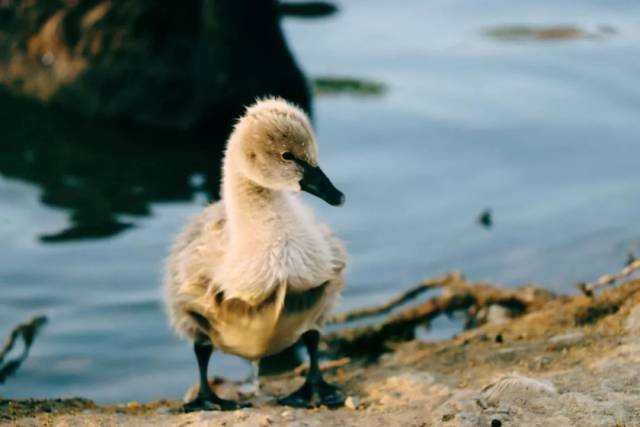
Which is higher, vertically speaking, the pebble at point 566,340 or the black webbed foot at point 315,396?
the pebble at point 566,340

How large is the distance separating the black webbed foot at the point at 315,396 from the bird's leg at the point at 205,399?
198 mm

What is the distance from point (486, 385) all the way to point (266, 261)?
93 centimetres

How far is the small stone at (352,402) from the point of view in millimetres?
5102

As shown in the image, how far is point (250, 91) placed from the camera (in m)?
9.35

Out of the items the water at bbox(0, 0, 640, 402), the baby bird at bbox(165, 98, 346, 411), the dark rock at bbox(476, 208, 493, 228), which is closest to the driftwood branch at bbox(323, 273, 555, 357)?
the water at bbox(0, 0, 640, 402)

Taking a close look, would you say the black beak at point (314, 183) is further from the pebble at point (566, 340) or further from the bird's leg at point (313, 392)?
the pebble at point (566, 340)

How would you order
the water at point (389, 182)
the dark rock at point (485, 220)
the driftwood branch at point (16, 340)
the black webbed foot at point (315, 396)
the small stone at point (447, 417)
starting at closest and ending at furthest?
the small stone at point (447, 417)
the black webbed foot at point (315, 396)
the driftwood branch at point (16, 340)
the water at point (389, 182)
the dark rock at point (485, 220)

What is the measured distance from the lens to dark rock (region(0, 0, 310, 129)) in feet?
31.0

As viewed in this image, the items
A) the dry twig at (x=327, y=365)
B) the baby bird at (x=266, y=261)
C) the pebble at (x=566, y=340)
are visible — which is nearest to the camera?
the baby bird at (x=266, y=261)

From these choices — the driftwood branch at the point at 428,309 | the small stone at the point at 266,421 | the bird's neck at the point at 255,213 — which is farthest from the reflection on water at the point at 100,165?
the small stone at the point at 266,421

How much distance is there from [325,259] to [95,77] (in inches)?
201

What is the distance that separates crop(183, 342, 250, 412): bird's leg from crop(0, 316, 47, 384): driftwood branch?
56.7 inches

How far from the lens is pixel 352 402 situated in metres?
5.14

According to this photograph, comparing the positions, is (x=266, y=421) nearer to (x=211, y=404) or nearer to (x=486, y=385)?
(x=211, y=404)
